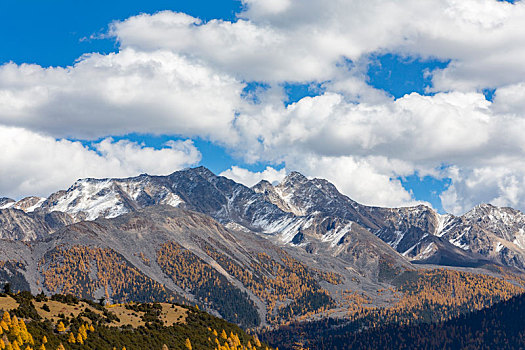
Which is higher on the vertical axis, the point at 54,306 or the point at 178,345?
the point at 54,306

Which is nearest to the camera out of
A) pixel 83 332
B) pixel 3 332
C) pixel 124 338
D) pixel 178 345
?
pixel 3 332

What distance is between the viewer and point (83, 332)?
168m

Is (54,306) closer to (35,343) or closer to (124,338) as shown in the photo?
(124,338)

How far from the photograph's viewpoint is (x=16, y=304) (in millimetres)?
168125

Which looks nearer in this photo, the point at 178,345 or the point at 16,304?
the point at 16,304

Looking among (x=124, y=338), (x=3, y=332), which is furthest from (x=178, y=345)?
(x=3, y=332)

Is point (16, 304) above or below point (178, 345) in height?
above

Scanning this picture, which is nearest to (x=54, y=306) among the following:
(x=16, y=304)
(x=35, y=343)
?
(x=16, y=304)

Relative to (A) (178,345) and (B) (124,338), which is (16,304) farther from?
(A) (178,345)

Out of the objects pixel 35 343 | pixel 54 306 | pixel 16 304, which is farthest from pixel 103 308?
pixel 35 343

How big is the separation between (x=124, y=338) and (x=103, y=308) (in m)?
21.6

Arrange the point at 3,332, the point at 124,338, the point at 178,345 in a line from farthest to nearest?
the point at 178,345
the point at 124,338
the point at 3,332

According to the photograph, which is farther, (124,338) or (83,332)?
(124,338)

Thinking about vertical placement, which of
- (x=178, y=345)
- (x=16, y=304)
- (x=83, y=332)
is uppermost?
(x=16, y=304)
